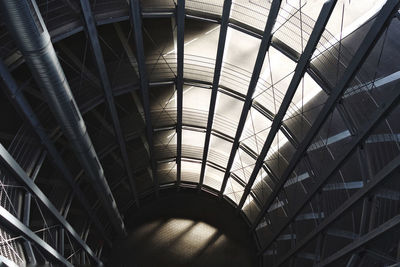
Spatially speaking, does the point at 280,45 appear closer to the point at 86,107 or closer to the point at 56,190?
the point at 86,107

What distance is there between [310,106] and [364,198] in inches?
214

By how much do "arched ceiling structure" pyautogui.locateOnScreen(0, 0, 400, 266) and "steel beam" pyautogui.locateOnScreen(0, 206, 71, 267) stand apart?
0.10m

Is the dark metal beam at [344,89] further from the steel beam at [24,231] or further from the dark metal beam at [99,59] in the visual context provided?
the steel beam at [24,231]

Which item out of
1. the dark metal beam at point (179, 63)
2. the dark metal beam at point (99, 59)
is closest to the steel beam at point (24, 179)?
the dark metal beam at point (99, 59)

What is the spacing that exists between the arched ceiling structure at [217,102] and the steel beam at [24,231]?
102 millimetres

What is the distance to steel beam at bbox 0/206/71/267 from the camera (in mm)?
14602

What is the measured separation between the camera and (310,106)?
20219 mm

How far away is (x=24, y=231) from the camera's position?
16422 mm

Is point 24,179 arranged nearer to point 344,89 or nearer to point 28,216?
point 28,216

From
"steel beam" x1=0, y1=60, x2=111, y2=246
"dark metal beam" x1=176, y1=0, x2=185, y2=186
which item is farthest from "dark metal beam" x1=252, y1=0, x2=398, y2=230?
"steel beam" x1=0, y1=60, x2=111, y2=246

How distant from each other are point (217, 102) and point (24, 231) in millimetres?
13754

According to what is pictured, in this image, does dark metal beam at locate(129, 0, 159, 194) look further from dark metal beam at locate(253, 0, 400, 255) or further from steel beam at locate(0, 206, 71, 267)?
steel beam at locate(0, 206, 71, 267)

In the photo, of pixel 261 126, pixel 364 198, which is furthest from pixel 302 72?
pixel 261 126

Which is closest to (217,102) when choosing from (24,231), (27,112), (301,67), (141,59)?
(141,59)
